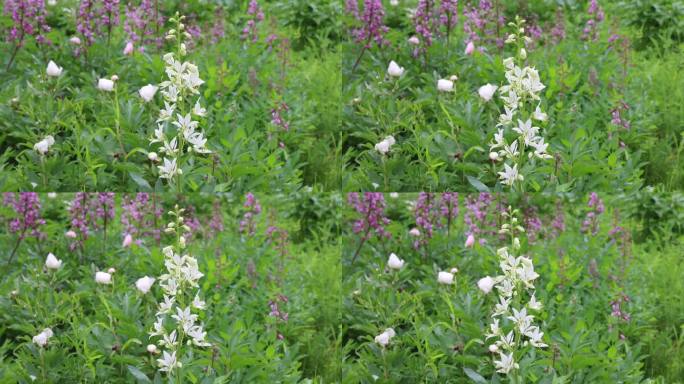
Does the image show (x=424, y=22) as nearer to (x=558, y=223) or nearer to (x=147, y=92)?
(x=558, y=223)

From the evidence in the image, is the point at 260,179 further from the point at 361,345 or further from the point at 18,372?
the point at 18,372

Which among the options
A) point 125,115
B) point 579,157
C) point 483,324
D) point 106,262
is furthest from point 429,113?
point 106,262

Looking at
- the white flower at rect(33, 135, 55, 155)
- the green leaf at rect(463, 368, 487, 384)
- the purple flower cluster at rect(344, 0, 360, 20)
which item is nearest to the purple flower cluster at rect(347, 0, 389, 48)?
the purple flower cluster at rect(344, 0, 360, 20)

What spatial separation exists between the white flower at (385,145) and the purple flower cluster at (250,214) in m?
0.91

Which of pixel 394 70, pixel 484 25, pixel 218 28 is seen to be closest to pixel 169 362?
pixel 394 70

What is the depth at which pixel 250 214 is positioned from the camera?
231 inches

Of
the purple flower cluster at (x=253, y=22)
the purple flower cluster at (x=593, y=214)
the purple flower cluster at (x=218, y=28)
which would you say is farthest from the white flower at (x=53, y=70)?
→ the purple flower cluster at (x=593, y=214)

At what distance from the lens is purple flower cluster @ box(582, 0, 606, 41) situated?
618 cm

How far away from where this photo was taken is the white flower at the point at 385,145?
17.8 feet

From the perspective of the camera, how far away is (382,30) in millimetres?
5906

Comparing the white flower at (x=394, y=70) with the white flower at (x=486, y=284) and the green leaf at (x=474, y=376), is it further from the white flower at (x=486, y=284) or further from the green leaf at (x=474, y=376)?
the green leaf at (x=474, y=376)

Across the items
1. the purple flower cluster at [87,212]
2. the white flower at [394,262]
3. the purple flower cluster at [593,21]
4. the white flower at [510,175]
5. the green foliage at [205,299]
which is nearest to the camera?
the white flower at [510,175]

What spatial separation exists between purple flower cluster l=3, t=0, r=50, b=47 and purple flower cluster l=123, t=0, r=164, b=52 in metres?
0.53

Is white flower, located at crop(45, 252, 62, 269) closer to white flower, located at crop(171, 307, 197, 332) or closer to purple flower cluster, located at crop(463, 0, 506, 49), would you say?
white flower, located at crop(171, 307, 197, 332)
